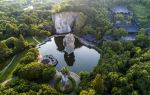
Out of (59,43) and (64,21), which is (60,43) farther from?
→ (64,21)

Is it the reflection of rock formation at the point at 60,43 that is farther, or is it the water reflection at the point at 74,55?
the reflection of rock formation at the point at 60,43

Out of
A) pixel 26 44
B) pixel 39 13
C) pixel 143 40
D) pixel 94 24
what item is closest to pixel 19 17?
pixel 39 13

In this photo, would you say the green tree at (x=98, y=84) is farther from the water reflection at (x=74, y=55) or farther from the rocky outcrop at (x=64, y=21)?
the rocky outcrop at (x=64, y=21)

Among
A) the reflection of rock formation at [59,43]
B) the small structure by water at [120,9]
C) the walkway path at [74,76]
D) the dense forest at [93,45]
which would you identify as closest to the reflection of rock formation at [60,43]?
the reflection of rock formation at [59,43]

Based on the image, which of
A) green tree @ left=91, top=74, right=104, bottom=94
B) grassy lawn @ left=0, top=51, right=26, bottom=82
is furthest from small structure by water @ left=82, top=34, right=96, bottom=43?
green tree @ left=91, top=74, right=104, bottom=94

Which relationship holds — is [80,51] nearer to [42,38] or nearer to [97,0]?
[42,38]

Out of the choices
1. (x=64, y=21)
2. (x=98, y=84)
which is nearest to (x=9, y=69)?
(x=98, y=84)
